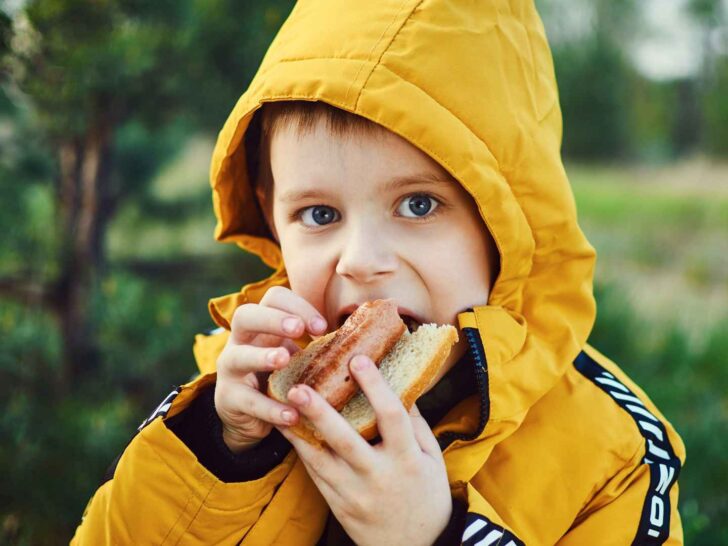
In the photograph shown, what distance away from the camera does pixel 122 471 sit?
147cm

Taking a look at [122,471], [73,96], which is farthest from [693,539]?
[73,96]

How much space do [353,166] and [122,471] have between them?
2.65 feet

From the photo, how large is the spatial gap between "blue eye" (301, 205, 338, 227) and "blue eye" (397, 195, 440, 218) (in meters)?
0.15

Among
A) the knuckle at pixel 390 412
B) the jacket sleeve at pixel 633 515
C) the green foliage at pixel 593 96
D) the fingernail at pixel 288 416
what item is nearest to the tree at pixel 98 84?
the fingernail at pixel 288 416

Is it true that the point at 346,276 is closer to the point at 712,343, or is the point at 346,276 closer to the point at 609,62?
the point at 712,343

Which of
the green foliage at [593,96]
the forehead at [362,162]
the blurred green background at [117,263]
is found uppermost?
the forehead at [362,162]

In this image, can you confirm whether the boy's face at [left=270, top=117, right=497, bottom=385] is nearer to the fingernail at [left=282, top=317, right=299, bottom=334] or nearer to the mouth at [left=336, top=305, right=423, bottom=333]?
the mouth at [left=336, top=305, right=423, bottom=333]

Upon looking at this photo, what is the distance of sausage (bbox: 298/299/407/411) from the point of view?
126 centimetres

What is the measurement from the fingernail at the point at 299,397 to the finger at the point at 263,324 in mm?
126

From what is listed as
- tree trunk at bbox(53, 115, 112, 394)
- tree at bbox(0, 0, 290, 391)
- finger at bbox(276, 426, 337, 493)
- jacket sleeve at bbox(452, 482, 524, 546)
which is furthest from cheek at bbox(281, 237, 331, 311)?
tree trunk at bbox(53, 115, 112, 394)

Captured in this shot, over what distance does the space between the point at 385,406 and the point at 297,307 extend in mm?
276

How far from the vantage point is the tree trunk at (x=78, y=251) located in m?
2.93

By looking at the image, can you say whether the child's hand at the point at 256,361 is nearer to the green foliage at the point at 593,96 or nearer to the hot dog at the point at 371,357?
the hot dog at the point at 371,357

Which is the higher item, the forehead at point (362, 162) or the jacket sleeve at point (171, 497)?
the forehead at point (362, 162)
